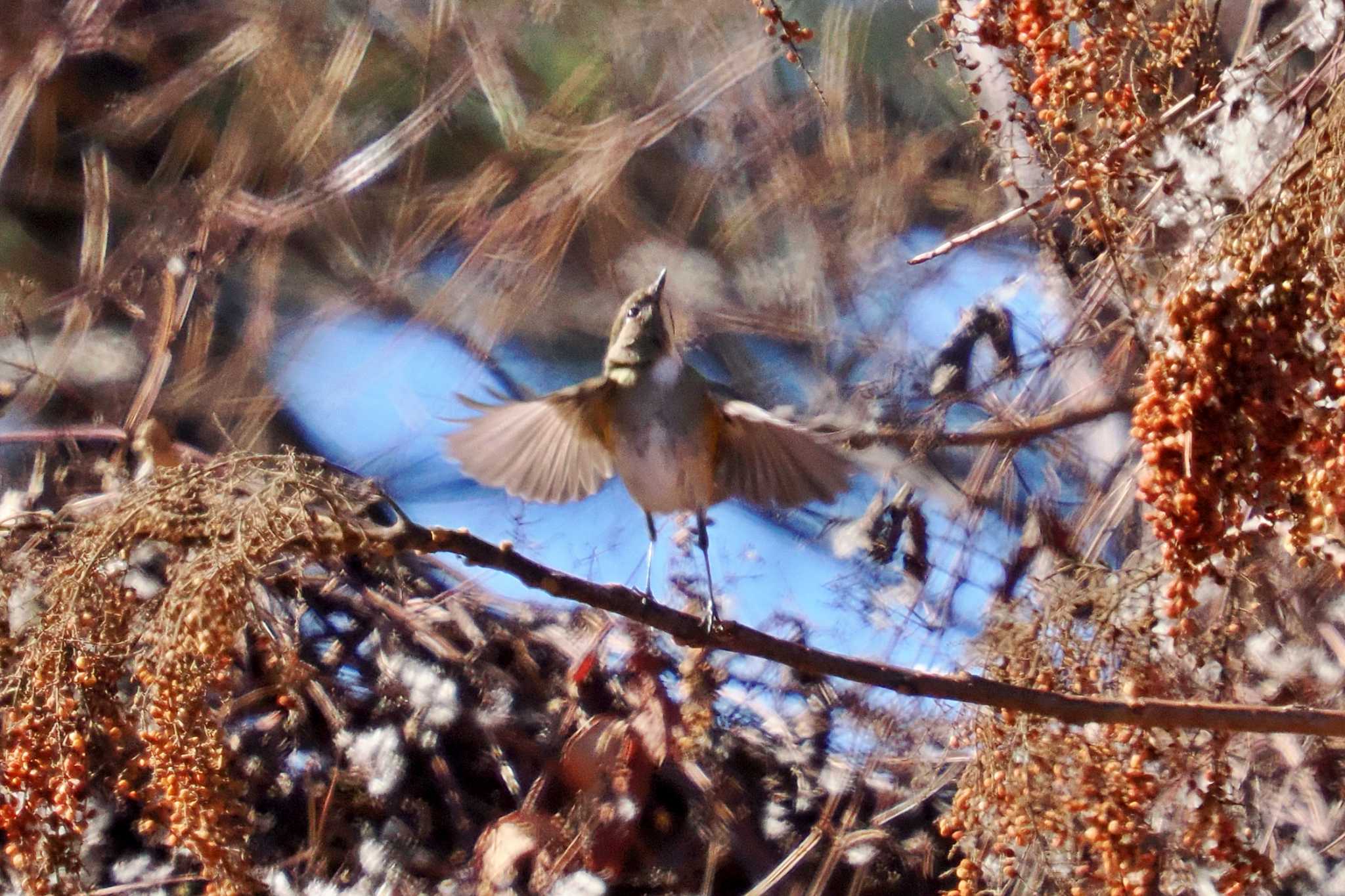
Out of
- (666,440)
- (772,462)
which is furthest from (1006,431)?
(666,440)

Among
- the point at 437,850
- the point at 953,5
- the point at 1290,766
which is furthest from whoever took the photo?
the point at 437,850

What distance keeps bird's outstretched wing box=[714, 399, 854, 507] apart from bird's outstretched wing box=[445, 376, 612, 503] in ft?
0.89

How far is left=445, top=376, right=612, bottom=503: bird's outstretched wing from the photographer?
269 centimetres

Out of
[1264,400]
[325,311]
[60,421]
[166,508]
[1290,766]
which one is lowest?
[166,508]

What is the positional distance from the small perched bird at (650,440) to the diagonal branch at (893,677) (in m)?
0.99

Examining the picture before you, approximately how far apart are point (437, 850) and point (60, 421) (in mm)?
1306

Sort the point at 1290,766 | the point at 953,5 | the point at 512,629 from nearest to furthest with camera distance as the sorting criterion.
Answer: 1. the point at 953,5
2. the point at 1290,766
3. the point at 512,629

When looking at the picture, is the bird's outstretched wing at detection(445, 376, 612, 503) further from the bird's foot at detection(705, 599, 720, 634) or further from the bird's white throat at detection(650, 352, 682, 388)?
the bird's foot at detection(705, 599, 720, 634)

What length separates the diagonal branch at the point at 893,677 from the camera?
137cm

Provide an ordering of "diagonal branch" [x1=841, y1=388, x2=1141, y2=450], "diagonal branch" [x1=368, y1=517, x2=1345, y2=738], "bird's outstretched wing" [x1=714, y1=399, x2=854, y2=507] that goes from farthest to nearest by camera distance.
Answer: "diagonal branch" [x1=841, y1=388, x2=1141, y2=450]
"bird's outstretched wing" [x1=714, y1=399, x2=854, y2=507]
"diagonal branch" [x1=368, y1=517, x2=1345, y2=738]

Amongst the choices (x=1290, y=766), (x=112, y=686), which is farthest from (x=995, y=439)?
(x=112, y=686)

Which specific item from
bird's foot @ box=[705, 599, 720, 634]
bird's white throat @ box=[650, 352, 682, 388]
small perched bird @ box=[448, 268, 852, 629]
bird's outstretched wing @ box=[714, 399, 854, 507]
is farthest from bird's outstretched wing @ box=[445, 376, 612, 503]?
bird's foot @ box=[705, 599, 720, 634]

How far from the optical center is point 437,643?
10.3 feet

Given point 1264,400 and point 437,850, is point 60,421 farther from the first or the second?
point 1264,400
